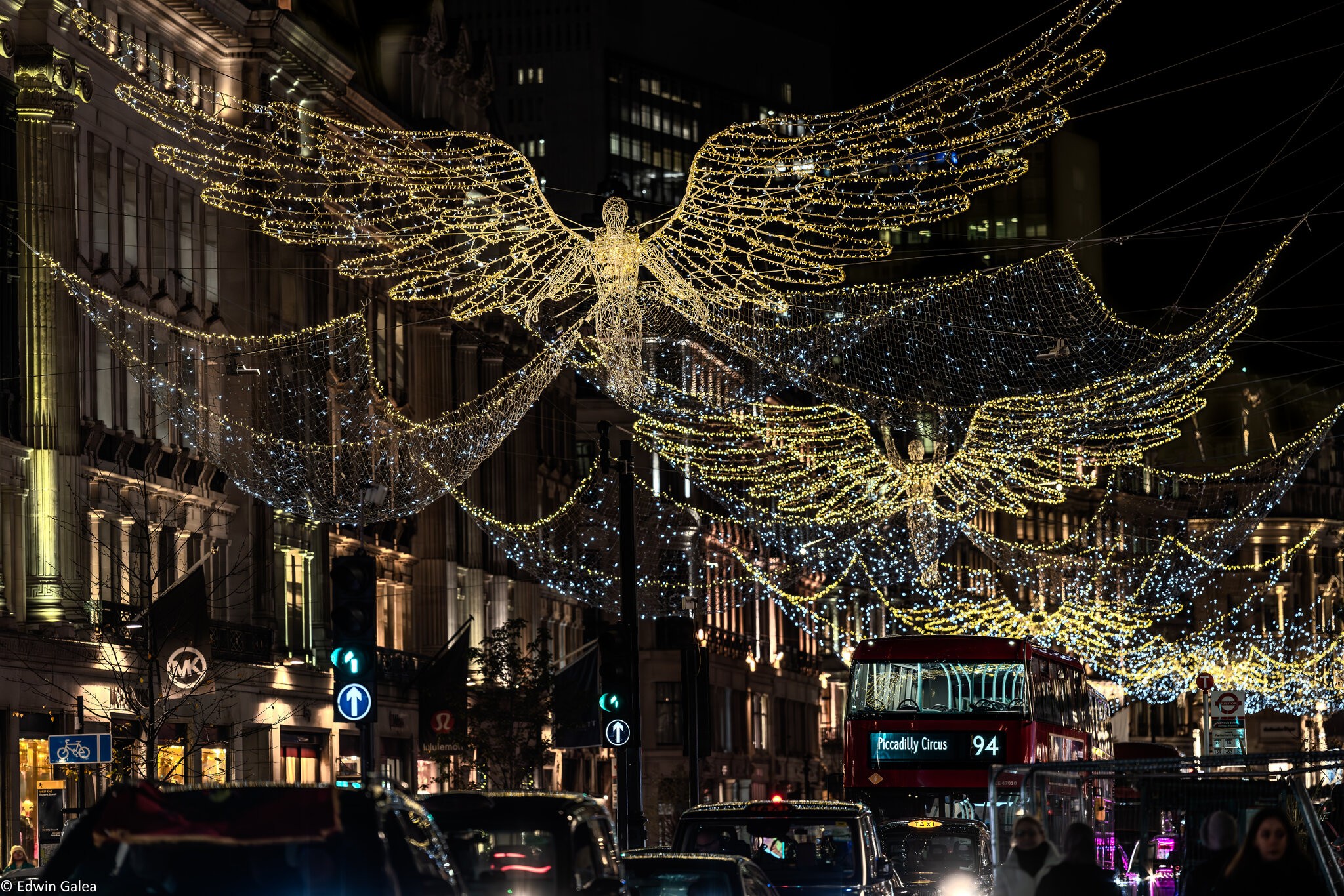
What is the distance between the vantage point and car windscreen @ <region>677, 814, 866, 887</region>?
19.6 meters

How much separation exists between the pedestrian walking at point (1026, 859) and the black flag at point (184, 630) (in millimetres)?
22004

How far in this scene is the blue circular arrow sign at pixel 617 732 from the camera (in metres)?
32.2

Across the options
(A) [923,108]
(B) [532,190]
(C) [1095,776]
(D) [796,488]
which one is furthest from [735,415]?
(D) [796,488]

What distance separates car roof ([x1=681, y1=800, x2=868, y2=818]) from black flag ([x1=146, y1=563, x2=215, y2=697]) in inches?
617

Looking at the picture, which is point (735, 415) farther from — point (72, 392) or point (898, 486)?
point (898, 486)

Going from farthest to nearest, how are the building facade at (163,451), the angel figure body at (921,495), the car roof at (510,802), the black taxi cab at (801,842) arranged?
the angel figure body at (921,495) → the building facade at (163,451) → the black taxi cab at (801,842) → the car roof at (510,802)

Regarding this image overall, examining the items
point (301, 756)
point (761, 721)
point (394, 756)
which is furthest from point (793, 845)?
point (761, 721)

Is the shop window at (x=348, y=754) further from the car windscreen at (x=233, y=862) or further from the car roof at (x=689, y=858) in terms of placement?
the car windscreen at (x=233, y=862)

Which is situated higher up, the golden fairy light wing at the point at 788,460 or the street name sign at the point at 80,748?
the golden fairy light wing at the point at 788,460

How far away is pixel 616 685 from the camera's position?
32.1m

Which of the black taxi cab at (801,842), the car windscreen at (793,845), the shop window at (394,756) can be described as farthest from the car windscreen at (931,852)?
the shop window at (394,756)

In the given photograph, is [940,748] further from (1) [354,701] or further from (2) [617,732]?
(1) [354,701]

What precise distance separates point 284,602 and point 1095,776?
105ft

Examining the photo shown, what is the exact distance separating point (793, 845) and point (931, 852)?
32.3 feet
